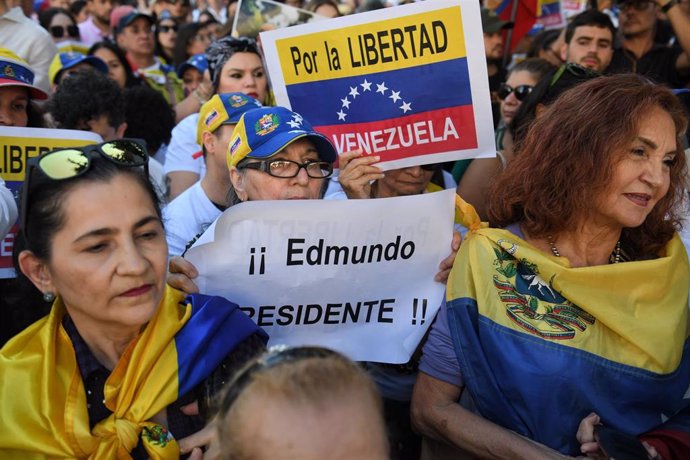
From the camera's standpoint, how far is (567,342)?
2594 mm

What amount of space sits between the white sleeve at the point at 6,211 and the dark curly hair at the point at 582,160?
183cm

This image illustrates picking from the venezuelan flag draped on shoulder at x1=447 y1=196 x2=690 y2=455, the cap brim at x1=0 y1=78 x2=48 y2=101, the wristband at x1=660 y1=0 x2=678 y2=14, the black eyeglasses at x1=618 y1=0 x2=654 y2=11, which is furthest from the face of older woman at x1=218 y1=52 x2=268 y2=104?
the black eyeglasses at x1=618 y1=0 x2=654 y2=11

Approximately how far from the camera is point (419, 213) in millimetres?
3045

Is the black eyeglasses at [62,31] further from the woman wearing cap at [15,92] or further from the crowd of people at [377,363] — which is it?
the crowd of people at [377,363]

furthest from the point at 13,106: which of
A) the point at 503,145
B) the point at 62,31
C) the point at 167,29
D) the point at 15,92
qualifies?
the point at 167,29

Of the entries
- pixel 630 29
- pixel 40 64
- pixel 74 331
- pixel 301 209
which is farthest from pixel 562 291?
pixel 40 64

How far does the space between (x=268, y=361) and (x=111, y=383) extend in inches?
35.9

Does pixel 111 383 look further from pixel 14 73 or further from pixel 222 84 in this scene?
pixel 222 84

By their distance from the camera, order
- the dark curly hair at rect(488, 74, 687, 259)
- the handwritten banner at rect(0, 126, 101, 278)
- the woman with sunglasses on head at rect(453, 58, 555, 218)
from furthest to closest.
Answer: the woman with sunglasses on head at rect(453, 58, 555, 218)
the handwritten banner at rect(0, 126, 101, 278)
the dark curly hair at rect(488, 74, 687, 259)

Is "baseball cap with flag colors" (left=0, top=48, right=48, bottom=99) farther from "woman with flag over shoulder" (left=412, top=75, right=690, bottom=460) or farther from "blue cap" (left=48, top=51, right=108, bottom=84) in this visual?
"woman with flag over shoulder" (left=412, top=75, right=690, bottom=460)

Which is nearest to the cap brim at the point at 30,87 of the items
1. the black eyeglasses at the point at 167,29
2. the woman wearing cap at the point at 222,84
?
the woman wearing cap at the point at 222,84

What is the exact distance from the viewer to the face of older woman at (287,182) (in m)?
3.06

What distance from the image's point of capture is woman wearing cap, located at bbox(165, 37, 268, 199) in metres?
4.98

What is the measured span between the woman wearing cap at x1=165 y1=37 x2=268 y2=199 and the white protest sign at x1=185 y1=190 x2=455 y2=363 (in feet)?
6.98
